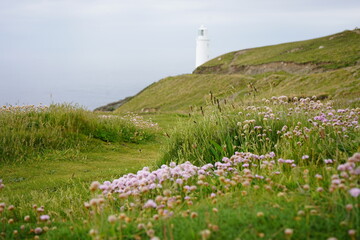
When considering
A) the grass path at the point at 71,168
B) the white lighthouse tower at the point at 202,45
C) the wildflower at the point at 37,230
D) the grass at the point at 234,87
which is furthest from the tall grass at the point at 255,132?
the white lighthouse tower at the point at 202,45

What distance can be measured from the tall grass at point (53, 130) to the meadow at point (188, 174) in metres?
0.04

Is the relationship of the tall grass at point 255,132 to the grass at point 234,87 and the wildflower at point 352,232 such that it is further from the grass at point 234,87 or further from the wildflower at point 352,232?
the grass at point 234,87

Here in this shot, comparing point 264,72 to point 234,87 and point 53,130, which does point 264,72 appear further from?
point 53,130

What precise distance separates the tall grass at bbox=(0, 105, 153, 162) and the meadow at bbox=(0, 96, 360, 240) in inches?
1.4

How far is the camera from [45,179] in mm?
7820

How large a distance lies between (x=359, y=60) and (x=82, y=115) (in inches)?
1343

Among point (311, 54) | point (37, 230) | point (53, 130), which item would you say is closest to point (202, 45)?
point (311, 54)

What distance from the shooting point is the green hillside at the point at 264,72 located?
35113 millimetres

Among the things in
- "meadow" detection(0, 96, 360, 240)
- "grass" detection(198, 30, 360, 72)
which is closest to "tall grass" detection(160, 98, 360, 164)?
"meadow" detection(0, 96, 360, 240)

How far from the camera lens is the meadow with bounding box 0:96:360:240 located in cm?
318

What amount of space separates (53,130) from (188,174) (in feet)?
23.2

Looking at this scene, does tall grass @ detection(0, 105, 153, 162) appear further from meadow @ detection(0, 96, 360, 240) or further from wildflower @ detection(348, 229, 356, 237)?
wildflower @ detection(348, 229, 356, 237)

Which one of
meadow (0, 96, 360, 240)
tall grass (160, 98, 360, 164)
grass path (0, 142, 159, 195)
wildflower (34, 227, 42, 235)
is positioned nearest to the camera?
meadow (0, 96, 360, 240)

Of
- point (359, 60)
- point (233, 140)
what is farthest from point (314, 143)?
point (359, 60)
